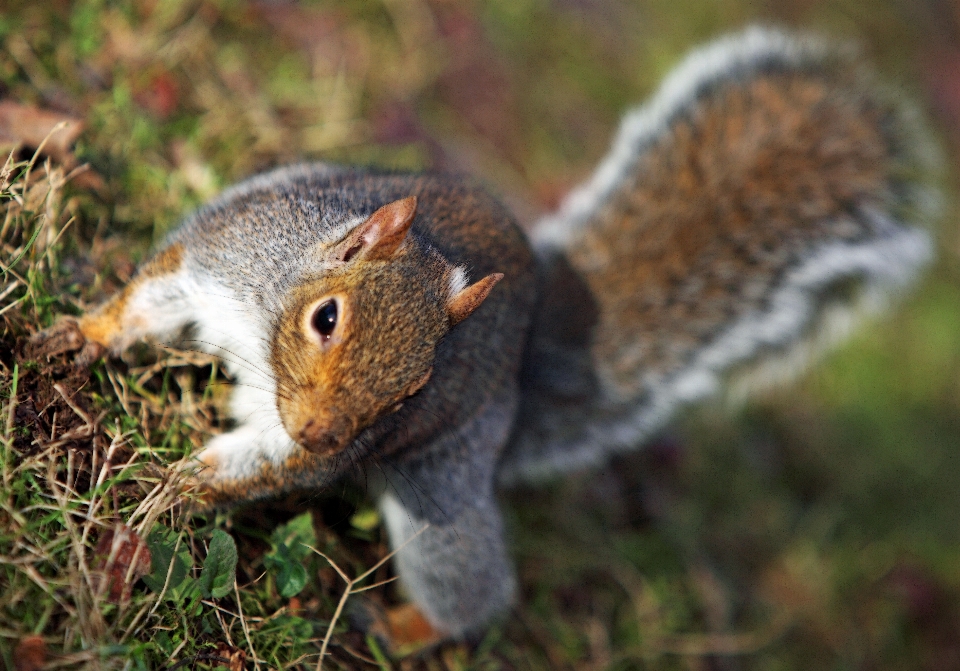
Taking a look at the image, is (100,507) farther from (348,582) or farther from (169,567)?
(348,582)

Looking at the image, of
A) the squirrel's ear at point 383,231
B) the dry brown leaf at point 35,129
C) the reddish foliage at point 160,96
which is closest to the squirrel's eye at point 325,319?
the squirrel's ear at point 383,231

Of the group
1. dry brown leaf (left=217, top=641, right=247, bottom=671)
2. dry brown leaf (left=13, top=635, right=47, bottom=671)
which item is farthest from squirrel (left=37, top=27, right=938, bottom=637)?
dry brown leaf (left=13, top=635, right=47, bottom=671)

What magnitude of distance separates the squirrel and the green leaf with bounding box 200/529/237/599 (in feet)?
0.46

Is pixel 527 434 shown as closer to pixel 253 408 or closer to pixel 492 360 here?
pixel 492 360

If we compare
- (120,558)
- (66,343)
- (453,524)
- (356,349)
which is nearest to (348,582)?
(453,524)

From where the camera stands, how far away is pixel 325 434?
1598 millimetres

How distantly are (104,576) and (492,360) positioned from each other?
1.14 meters

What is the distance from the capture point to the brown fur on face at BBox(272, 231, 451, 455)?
5.31 feet

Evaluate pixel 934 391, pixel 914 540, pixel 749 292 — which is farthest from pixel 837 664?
pixel 934 391

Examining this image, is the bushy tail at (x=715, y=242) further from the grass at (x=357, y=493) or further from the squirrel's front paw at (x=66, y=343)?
the squirrel's front paw at (x=66, y=343)

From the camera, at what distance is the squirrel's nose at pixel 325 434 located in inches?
62.9

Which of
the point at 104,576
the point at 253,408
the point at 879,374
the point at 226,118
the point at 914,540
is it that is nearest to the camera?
the point at 104,576

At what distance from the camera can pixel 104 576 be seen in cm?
156

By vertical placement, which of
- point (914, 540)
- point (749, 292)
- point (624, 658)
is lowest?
point (914, 540)
